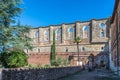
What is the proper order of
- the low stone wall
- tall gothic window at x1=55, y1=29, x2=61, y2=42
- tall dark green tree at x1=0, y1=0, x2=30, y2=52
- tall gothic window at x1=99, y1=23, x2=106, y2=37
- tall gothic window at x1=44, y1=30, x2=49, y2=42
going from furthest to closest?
tall gothic window at x1=44, y1=30, x2=49, y2=42
tall gothic window at x1=55, y1=29, x2=61, y2=42
tall gothic window at x1=99, y1=23, x2=106, y2=37
tall dark green tree at x1=0, y1=0, x2=30, y2=52
the low stone wall

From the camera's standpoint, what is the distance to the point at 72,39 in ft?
268

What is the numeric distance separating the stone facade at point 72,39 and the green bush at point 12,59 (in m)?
37.9

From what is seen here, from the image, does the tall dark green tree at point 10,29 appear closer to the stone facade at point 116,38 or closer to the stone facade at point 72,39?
the stone facade at point 116,38

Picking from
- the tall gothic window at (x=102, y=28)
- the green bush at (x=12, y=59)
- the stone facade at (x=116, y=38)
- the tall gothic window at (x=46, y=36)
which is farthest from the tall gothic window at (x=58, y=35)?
the green bush at (x=12, y=59)

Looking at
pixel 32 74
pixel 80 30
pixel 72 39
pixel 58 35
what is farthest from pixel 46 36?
pixel 32 74

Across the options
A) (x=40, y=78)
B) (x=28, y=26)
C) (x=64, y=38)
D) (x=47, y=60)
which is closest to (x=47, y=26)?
(x=64, y=38)

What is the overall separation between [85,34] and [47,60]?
733 inches

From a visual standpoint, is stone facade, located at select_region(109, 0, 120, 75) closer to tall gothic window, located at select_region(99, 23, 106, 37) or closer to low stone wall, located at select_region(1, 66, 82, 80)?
low stone wall, located at select_region(1, 66, 82, 80)

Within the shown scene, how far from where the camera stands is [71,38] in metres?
82.1

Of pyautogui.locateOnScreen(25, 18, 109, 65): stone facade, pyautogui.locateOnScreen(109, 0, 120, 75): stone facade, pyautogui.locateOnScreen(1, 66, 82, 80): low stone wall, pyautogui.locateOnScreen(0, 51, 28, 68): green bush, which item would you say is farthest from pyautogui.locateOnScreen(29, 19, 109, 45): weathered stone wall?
pyautogui.locateOnScreen(1, 66, 82, 80): low stone wall

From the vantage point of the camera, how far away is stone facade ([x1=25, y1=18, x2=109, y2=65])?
67044 mm

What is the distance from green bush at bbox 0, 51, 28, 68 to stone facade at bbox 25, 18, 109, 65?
124 feet

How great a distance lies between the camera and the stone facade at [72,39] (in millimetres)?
67044

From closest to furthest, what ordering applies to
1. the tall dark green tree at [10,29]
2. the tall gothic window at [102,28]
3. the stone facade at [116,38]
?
the tall dark green tree at [10,29]
the stone facade at [116,38]
the tall gothic window at [102,28]
